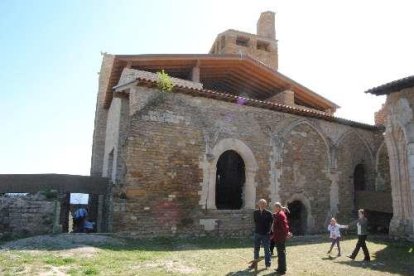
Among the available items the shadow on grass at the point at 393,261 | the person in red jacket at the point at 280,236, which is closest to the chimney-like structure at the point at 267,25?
the shadow on grass at the point at 393,261

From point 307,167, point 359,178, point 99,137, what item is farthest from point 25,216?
point 359,178

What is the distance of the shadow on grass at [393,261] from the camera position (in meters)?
7.40

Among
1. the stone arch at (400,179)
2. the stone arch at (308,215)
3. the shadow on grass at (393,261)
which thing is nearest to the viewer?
the shadow on grass at (393,261)

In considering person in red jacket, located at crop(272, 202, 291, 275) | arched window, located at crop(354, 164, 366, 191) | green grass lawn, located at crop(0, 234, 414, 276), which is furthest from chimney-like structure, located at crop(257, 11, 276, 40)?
person in red jacket, located at crop(272, 202, 291, 275)

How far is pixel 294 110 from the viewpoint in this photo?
1405 centimetres

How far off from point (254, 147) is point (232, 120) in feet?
4.32

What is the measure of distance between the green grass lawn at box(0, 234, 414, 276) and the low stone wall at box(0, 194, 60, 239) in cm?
92

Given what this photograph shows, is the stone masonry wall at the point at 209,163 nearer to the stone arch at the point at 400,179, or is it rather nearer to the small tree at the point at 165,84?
the small tree at the point at 165,84

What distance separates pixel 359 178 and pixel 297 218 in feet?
13.4

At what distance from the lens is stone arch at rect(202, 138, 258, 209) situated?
39.2ft

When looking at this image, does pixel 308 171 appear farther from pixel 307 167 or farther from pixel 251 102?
pixel 251 102

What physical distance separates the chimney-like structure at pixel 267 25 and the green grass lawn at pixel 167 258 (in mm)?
21090

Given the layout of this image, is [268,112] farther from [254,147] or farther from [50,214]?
[50,214]

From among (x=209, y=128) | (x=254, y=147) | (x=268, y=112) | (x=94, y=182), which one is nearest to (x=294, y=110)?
(x=268, y=112)
